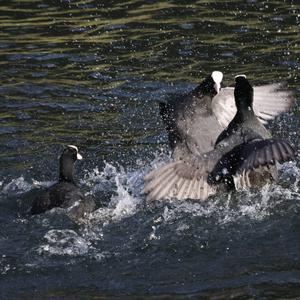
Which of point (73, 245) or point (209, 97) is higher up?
point (209, 97)

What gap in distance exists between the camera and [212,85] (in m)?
7.87

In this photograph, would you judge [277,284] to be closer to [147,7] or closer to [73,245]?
[73,245]

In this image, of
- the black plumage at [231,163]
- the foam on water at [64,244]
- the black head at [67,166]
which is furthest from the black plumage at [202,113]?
the foam on water at [64,244]

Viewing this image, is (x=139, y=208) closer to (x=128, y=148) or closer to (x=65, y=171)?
(x=65, y=171)

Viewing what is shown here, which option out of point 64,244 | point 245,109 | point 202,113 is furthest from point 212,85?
point 64,244

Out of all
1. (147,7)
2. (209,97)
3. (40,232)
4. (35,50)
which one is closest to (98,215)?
(40,232)

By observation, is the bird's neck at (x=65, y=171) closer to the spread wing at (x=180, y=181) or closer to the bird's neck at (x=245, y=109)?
the spread wing at (x=180, y=181)

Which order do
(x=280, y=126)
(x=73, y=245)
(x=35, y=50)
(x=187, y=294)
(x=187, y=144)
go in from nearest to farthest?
(x=187, y=294) < (x=73, y=245) < (x=187, y=144) < (x=280, y=126) < (x=35, y=50)

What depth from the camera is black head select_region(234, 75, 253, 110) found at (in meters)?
7.51

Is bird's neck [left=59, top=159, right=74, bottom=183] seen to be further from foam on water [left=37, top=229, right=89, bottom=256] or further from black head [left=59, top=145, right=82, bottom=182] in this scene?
foam on water [left=37, top=229, right=89, bottom=256]

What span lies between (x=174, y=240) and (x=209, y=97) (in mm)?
1791

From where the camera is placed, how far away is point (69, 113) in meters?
9.29

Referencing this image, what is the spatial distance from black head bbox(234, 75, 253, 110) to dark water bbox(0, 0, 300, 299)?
2.27 feet

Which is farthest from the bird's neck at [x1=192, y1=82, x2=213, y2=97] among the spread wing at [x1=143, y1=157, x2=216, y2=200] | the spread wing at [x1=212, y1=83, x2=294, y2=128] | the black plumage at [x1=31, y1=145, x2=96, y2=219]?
the black plumage at [x1=31, y1=145, x2=96, y2=219]
